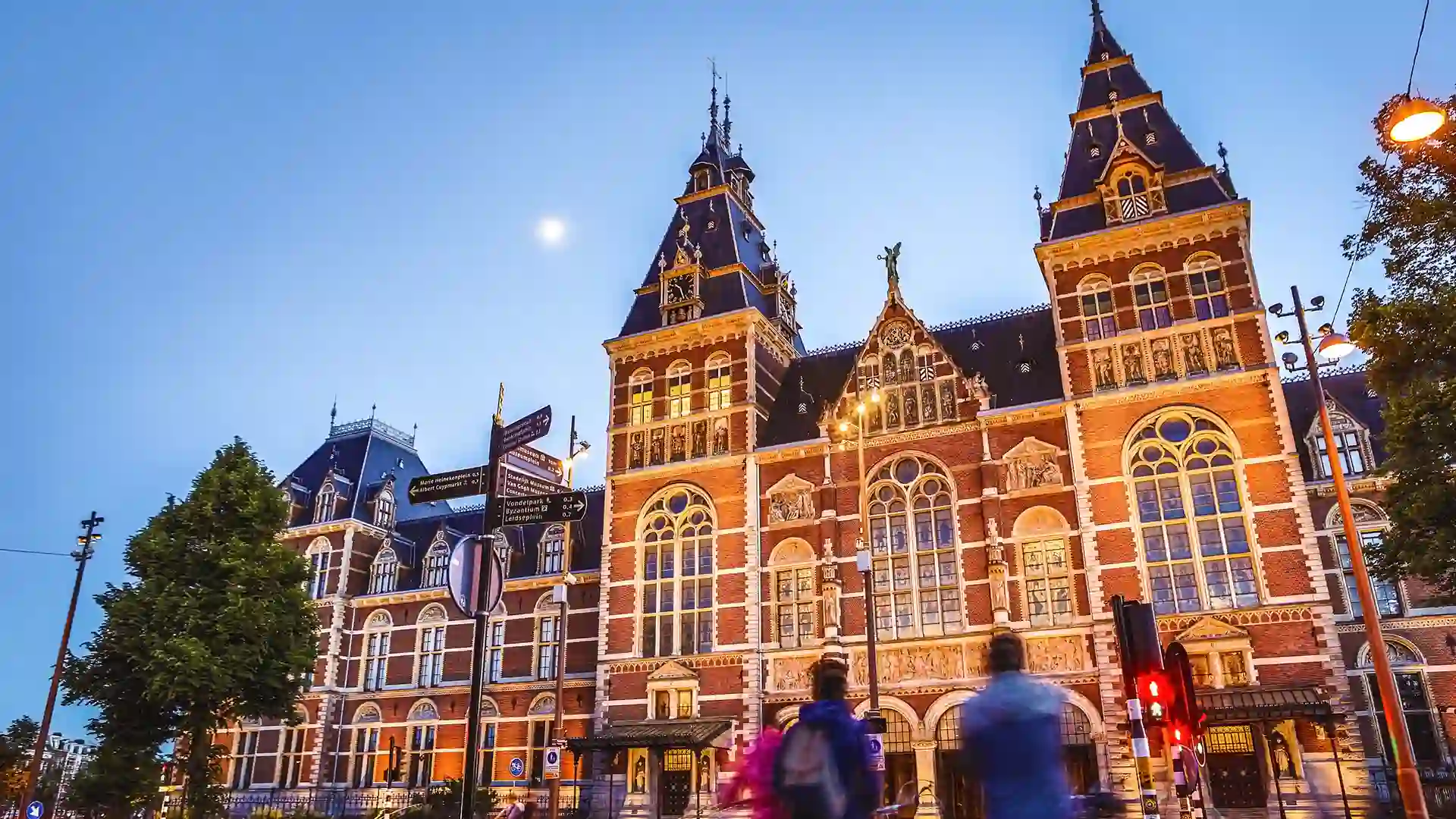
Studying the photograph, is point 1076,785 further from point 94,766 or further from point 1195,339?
point 94,766

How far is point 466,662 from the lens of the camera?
140 feet

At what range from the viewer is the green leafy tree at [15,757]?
37812mm

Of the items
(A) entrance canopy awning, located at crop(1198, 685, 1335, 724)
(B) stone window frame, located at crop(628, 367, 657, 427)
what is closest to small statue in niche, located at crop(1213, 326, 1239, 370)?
(A) entrance canopy awning, located at crop(1198, 685, 1335, 724)

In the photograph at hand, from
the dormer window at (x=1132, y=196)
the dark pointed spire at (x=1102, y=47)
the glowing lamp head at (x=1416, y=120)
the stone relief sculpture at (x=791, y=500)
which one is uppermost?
the dark pointed spire at (x=1102, y=47)

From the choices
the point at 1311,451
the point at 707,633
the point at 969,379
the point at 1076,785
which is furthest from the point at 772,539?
the point at 1311,451

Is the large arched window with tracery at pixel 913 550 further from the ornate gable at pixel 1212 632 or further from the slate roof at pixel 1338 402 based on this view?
the slate roof at pixel 1338 402

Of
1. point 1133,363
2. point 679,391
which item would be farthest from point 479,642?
point 679,391

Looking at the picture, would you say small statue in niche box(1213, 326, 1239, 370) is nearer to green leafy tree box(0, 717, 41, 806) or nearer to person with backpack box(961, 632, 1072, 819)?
person with backpack box(961, 632, 1072, 819)

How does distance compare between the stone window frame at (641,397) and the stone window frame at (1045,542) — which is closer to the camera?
the stone window frame at (1045,542)

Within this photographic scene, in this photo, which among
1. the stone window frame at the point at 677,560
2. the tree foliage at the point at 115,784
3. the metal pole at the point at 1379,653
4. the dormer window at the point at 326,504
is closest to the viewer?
the metal pole at the point at 1379,653

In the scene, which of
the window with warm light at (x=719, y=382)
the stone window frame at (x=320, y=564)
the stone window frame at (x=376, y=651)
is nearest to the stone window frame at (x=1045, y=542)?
the window with warm light at (x=719, y=382)

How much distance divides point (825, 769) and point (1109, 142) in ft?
106

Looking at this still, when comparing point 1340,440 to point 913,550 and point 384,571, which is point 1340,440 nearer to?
point 913,550

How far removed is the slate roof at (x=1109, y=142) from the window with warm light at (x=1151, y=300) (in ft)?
7.28
